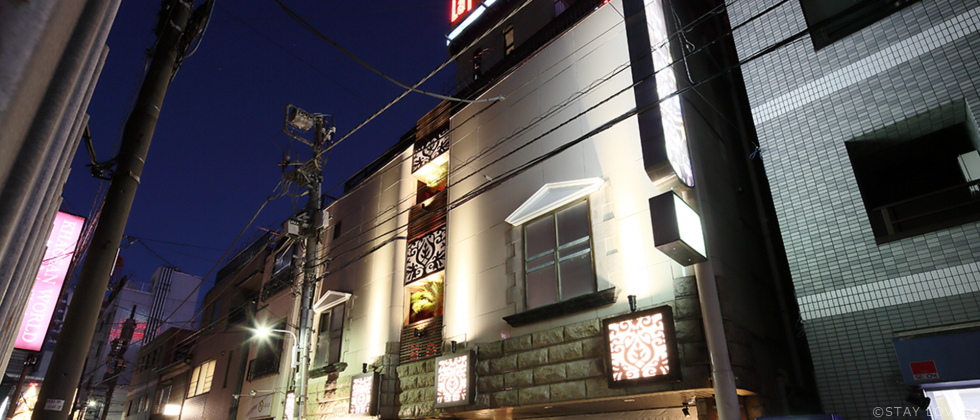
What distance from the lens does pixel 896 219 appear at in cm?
923

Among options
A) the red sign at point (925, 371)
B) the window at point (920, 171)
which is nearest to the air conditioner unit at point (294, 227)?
the window at point (920, 171)

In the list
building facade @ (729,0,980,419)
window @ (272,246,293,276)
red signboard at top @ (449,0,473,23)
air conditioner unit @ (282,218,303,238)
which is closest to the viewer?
building facade @ (729,0,980,419)

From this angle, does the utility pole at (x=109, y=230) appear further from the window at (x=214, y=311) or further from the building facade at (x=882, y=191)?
the window at (x=214, y=311)

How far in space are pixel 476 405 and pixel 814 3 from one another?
11.7m

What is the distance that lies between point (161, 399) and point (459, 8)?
32.9 m

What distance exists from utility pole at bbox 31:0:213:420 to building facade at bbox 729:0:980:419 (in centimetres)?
843

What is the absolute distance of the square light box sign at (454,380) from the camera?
492 inches

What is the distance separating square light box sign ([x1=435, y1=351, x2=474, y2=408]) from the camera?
1251 cm

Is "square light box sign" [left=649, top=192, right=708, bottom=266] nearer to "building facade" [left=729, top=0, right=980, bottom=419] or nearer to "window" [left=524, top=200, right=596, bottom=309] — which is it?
"building facade" [left=729, top=0, right=980, bottom=419]

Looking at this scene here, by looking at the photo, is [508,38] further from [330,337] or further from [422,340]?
[330,337]

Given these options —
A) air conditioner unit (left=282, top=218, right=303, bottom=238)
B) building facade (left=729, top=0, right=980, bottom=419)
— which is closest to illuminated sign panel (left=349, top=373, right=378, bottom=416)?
air conditioner unit (left=282, top=218, right=303, bottom=238)

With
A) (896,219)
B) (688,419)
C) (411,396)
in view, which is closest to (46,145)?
(688,419)

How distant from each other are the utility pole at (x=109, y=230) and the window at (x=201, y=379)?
1038 inches

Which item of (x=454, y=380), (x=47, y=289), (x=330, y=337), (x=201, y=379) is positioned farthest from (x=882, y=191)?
(x=201, y=379)
